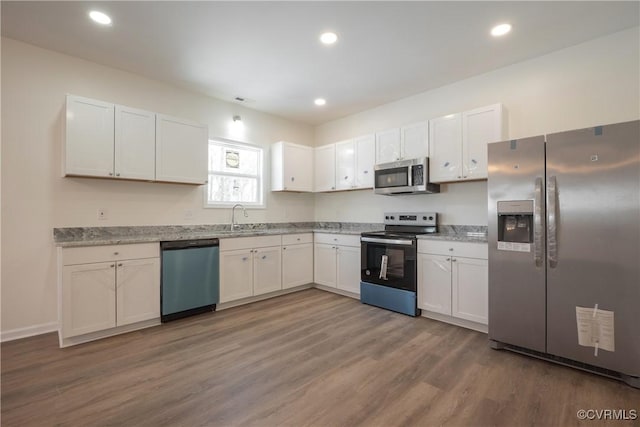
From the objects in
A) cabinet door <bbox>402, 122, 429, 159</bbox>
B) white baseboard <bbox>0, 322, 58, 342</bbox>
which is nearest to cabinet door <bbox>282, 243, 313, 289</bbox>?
cabinet door <bbox>402, 122, 429, 159</bbox>

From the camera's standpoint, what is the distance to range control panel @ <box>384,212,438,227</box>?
152 inches

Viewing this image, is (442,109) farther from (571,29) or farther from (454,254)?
(454,254)

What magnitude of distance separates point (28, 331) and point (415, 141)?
4574 mm

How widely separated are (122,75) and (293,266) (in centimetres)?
314

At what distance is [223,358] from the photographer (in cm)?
247

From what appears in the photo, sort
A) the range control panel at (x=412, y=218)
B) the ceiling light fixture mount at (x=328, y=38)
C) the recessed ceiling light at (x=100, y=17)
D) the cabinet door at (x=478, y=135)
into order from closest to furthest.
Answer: the recessed ceiling light at (x=100, y=17) < the ceiling light fixture mount at (x=328, y=38) < the cabinet door at (x=478, y=135) < the range control panel at (x=412, y=218)

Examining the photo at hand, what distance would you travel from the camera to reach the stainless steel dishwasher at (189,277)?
321cm

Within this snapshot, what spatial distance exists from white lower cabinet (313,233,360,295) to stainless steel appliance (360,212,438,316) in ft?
0.60

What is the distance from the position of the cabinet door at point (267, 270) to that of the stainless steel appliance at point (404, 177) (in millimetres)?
1654

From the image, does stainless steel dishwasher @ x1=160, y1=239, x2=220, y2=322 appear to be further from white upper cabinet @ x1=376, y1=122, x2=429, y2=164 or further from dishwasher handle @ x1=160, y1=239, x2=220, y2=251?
white upper cabinet @ x1=376, y1=122, x2=429, y2=164

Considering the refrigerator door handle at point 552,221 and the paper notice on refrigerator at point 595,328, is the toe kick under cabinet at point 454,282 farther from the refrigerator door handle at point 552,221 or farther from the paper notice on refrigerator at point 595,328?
the paper notice on refrigerator at point 595,328

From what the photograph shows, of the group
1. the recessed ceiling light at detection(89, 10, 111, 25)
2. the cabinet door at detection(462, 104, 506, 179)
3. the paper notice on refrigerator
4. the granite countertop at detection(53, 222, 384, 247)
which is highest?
the recessed ceiling light at detection(89, 10, 111, 25)

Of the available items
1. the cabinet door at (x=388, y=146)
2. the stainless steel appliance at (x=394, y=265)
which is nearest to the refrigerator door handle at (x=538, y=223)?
the stainless steel appliance at (x=394, y=265)
